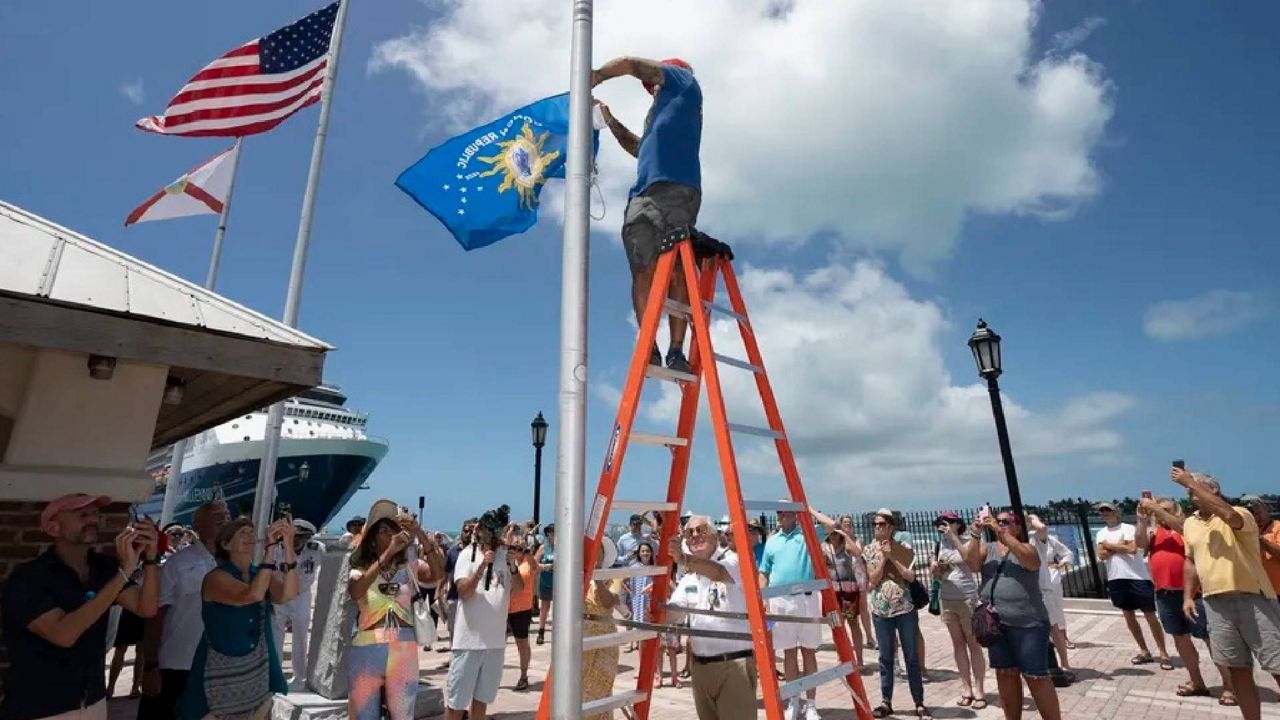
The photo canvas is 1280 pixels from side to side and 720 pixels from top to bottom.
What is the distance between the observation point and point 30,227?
4.57 meters

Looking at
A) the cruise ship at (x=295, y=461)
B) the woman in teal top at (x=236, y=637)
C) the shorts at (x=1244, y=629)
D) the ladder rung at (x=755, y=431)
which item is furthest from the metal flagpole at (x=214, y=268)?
the cruise ship at (x=295, y=461)

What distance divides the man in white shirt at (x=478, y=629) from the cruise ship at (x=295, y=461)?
3834cm

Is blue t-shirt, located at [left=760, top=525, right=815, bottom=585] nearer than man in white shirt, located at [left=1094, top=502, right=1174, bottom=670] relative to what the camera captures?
Yes

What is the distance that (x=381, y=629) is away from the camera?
17.2ft

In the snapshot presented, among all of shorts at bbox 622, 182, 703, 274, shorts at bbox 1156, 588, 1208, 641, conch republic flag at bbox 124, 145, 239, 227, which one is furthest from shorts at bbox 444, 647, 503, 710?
conch republic flag at bbox 124, 145, 239, 227

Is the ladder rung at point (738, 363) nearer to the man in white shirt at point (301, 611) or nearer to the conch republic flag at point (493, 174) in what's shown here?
the conch republic flag at point (493, 174)

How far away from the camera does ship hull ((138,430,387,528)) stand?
41.9 meters

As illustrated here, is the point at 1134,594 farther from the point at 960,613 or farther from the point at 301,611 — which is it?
the point at 301,611

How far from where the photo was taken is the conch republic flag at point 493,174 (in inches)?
193

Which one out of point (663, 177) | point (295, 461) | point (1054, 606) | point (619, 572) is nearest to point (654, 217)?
point (663, 177)

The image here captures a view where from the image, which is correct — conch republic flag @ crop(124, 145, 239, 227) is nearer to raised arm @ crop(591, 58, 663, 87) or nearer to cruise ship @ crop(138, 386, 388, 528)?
raised arm @ crop(591, 58, 663, 87)

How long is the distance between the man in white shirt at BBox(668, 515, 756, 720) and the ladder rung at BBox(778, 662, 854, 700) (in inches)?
35.9

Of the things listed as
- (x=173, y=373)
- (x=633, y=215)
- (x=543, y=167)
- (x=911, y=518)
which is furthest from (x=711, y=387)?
(x=911, y=518)

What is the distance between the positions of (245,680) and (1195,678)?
955 cm
